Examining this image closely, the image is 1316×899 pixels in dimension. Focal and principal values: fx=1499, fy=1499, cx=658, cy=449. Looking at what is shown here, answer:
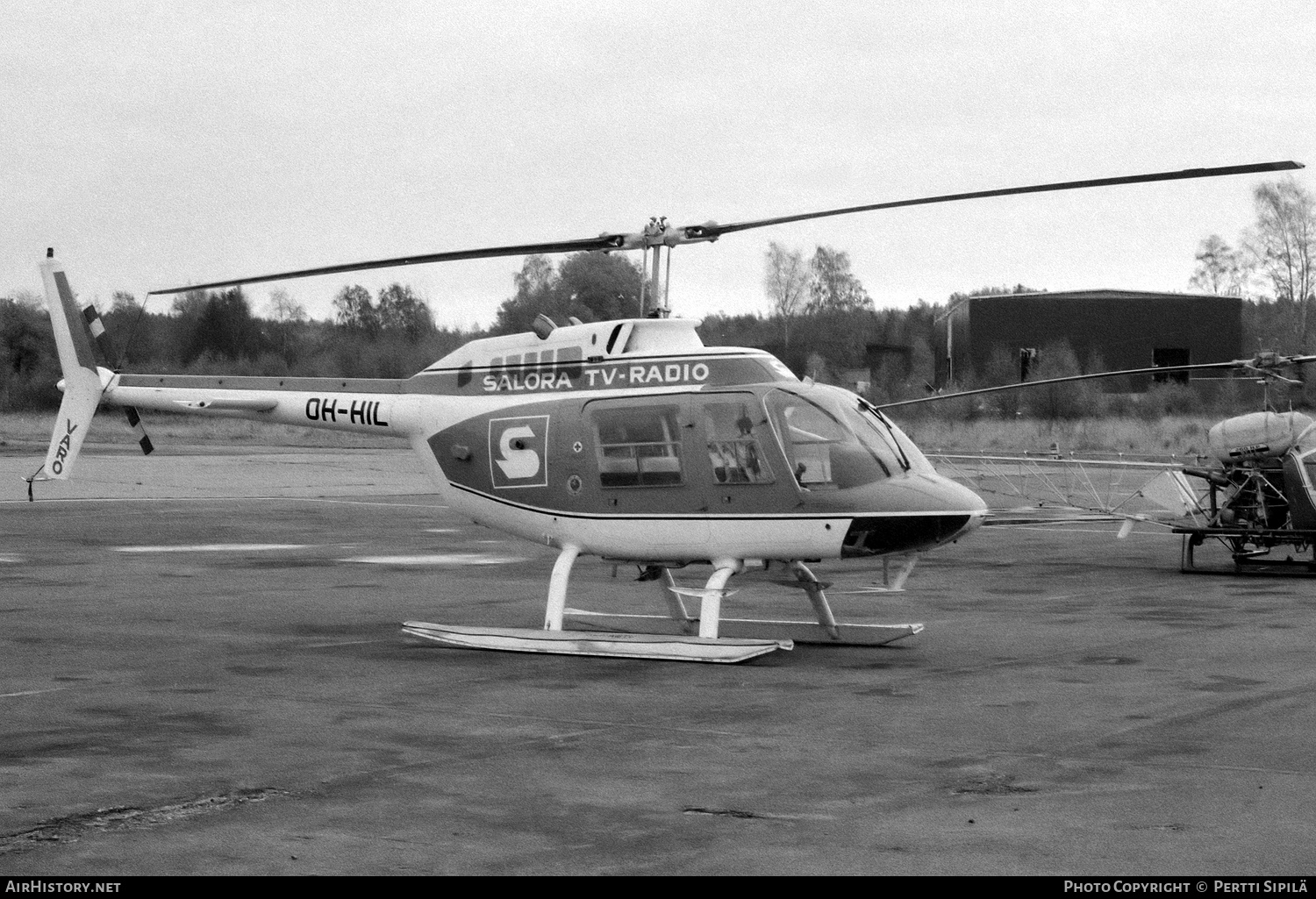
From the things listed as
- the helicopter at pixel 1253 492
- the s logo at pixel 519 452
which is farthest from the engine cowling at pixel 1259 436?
the s logo at pixel 519 452

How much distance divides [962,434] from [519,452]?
4462cm

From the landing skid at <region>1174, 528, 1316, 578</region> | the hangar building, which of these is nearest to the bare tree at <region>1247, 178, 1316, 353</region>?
the hangar building

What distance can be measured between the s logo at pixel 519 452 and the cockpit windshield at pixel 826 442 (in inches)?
94.0

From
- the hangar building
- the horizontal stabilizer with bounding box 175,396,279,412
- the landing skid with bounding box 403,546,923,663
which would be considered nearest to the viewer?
the landing skid with bounding box 403,546,923,663

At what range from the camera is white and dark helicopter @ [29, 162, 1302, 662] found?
1354 cm

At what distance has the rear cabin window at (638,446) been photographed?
46.1 feet

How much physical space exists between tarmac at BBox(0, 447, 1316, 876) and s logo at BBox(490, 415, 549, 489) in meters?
1.82

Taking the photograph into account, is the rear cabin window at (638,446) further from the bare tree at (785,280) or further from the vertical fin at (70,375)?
the bare tree at (785,280)

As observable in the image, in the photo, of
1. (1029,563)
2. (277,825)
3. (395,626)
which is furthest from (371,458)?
(277,825)

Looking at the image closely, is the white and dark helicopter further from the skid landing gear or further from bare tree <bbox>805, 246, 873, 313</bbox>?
bare tree <bbox>805, 246, 873, 313</bbox>

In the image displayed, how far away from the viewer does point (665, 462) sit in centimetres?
1405

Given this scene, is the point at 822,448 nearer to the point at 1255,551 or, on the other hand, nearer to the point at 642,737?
the point at 642,737
